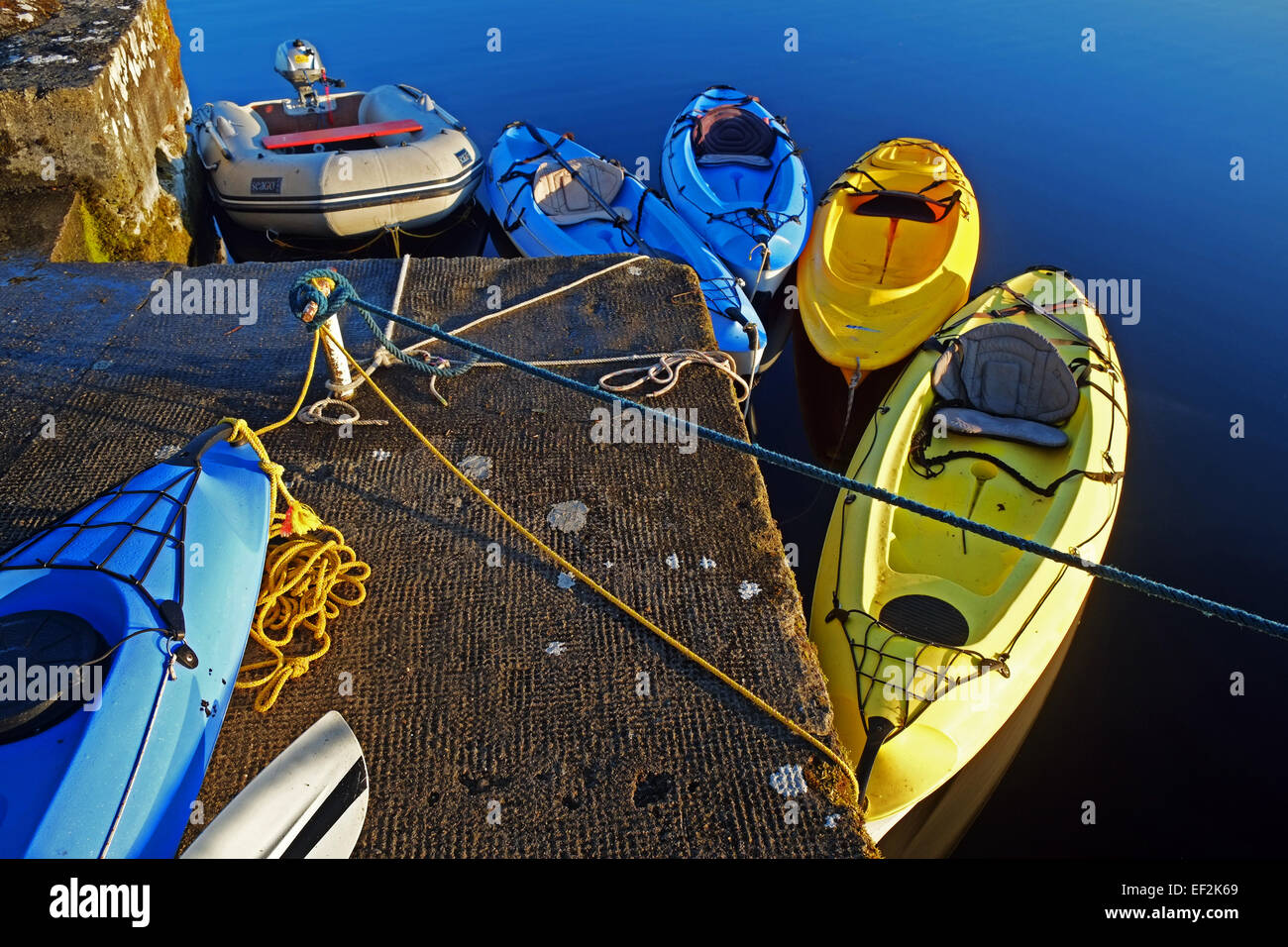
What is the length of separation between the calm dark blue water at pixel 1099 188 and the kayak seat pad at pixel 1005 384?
140cm

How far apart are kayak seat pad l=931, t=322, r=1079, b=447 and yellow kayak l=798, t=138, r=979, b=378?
939 mm

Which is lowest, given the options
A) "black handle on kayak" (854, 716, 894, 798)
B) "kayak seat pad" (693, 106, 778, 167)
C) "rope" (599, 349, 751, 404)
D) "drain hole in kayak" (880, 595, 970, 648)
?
"black handle on kayak" (854, 716, 894, 798)

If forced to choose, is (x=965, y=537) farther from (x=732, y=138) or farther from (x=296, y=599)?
(x=732, y=138)

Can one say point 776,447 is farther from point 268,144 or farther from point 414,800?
point 268,144

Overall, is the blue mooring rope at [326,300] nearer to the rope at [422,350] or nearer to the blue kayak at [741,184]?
the rope at [422,350]

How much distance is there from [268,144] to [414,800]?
874cm

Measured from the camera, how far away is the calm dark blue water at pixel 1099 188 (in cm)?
518

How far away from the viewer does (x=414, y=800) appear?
2.71 meters

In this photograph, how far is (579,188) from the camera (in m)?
9.35

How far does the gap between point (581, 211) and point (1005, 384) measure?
5386 millimetres

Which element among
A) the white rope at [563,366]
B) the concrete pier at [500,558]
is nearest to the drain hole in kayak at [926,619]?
the concrete pier at [500,558]

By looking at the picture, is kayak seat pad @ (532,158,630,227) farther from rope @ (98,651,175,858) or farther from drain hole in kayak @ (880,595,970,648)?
rope @ (98,651,175,858)

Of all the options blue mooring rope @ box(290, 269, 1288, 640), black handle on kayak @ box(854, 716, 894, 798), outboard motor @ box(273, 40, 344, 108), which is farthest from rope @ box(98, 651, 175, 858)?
outboard motor @ box(273, 40, 344, 108)

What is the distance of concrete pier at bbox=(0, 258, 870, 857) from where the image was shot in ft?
8.96
